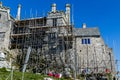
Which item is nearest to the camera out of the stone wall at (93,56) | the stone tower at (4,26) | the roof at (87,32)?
the stone wall at (93,56)

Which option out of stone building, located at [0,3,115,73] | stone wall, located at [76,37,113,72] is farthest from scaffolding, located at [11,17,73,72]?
stone wall, located at [76,37,113,72]

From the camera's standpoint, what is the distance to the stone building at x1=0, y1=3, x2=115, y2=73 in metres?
43.2

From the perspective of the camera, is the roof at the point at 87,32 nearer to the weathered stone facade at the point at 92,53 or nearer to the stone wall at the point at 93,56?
the weathered stone facade at the point at 92,53

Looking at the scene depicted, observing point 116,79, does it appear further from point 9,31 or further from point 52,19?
point 9,31

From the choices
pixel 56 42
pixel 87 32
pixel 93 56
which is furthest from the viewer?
pixel 87 32

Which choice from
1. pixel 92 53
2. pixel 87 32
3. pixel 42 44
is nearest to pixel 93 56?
pixel 92 53

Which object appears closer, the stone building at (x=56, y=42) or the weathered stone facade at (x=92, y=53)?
the weathered stone facade at (x=92, y=53)

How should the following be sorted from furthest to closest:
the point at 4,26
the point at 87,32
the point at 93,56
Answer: the point at 4,26
the point at 87,32
the point at 93,56

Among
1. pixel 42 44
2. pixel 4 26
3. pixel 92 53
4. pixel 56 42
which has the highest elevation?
pixel 4 26

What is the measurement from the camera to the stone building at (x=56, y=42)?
43188 mm

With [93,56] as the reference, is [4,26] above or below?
above

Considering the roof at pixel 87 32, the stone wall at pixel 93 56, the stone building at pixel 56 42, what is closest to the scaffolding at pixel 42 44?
the stone building at pixel 56 42

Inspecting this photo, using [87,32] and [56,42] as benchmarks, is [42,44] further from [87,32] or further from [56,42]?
[87,32]

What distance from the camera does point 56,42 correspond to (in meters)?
43.9
